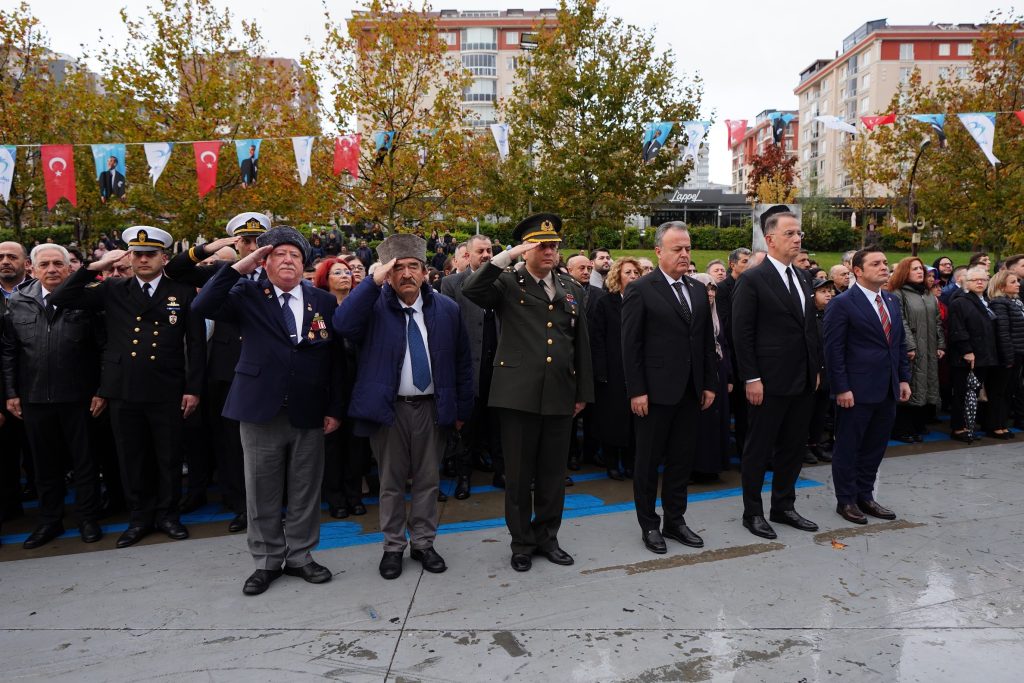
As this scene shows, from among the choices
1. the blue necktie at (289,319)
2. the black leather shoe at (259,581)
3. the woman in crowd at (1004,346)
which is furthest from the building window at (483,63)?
the black leather shoe at (259,581)

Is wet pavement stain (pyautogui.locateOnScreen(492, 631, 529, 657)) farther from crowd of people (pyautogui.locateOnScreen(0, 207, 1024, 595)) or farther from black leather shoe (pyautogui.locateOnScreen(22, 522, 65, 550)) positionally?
black leather shoe (pyautogui.locateOnScreen(22, 522, 65, 550))

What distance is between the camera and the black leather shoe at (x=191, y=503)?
545 centimetres

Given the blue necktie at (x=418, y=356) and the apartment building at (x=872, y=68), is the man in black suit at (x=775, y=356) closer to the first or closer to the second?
the blue necktie at (x=418, y=356)

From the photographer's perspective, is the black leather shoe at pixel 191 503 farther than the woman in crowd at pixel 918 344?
No

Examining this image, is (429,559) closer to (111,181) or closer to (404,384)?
(404,384)

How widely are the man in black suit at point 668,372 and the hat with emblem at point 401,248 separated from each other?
1.50 m

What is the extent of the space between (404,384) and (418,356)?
197mm

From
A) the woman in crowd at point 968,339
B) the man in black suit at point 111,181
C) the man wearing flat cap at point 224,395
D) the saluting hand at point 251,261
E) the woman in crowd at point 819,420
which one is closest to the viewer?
the saluting hand at point 251,261

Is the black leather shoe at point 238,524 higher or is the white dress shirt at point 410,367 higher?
the white dress shirt at point 410,367

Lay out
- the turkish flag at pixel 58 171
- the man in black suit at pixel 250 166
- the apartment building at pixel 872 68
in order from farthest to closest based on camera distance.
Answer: the apartment building at pixel 872 68, the man in black suit at pixel 250 166, the turkish flag at pixel 58 171

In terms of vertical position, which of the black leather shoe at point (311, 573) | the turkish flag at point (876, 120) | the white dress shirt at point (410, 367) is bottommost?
the black leather shoe at point (311, 573)

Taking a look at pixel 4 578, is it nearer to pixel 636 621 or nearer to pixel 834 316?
pixel 636 621

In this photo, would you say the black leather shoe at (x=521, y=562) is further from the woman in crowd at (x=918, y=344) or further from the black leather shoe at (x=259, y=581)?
the woman in crowd at (x=918, y=344)

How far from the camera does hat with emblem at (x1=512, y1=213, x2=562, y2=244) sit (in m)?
4.07
